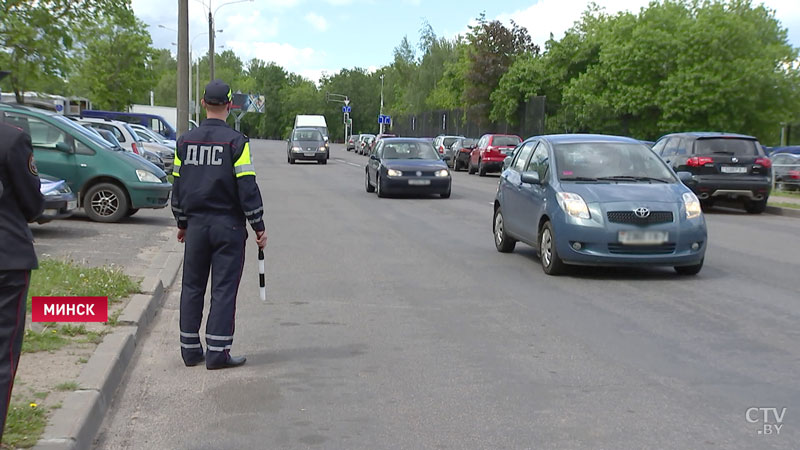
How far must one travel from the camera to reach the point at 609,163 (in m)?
11.5

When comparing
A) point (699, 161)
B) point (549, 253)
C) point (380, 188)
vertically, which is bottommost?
point (380, 188)

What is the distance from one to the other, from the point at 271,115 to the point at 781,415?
167m

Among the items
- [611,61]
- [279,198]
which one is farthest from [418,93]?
[279,198]

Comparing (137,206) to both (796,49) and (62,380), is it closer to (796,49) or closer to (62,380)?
(62,380)

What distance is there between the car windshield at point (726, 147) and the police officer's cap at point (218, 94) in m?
17.0

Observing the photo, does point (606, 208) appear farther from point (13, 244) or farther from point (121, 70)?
point (121, 70)

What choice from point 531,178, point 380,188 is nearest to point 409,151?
point 380,188

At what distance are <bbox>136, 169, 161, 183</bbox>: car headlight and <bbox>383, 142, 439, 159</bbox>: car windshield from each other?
371 inches

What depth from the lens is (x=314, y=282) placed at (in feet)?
34.3

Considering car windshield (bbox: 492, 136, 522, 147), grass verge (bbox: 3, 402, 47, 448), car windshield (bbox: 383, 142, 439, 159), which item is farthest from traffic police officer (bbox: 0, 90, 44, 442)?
car windshield (bbox: 492, 136, 522, 147)

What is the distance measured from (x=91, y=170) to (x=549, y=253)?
8437 millimetres

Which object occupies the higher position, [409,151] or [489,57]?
[489,57]

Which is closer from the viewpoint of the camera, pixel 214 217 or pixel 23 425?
pixel 23 425

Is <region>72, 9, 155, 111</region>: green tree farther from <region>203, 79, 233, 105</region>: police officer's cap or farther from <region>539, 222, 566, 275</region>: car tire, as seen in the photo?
<region>203, 79, 233, 105</region>: police officer's cap
